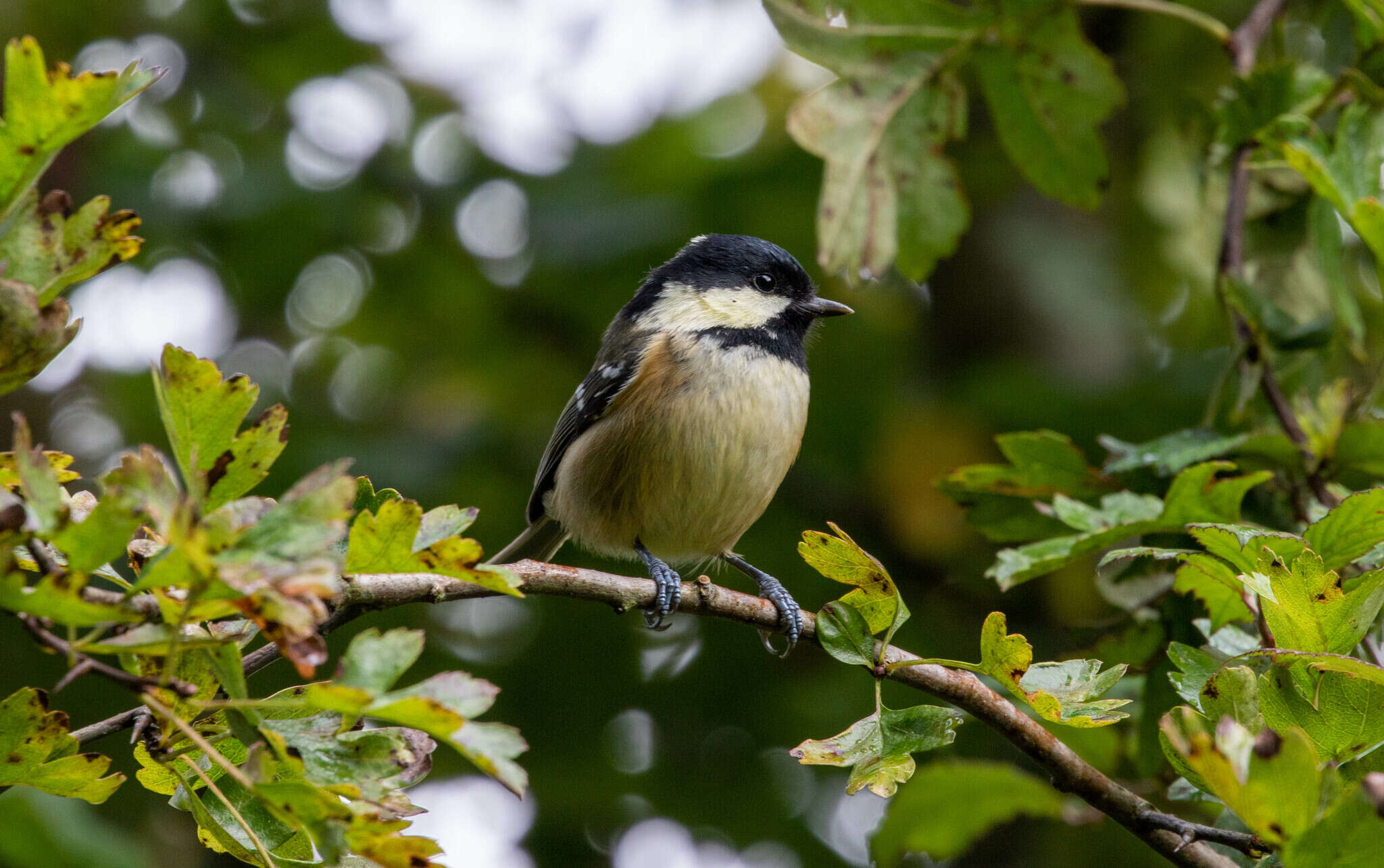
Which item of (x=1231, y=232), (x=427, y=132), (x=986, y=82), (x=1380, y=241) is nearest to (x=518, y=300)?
(x=427, y=132)

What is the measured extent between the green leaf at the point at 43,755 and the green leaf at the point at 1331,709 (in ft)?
4.88

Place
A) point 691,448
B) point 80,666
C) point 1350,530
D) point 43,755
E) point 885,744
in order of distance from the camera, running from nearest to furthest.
→ point 80,666
point 43,755
point 885,744
point 1350,530
point 691,448

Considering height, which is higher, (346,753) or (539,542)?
(346,753)

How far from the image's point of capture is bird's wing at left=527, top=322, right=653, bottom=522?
355cm

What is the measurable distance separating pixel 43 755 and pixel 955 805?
6.32 ft

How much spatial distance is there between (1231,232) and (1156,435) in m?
1.27

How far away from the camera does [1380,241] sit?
2.14m

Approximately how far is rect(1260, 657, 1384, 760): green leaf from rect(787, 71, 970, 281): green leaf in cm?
144

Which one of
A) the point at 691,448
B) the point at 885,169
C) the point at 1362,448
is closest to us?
the point at 1362,448

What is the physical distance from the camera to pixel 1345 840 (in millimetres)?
1176

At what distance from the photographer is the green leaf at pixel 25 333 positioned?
47.9 inches

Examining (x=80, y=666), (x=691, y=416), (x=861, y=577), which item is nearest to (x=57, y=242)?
(x=80, y=666)

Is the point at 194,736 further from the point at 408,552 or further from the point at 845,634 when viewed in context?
the point at 845,634

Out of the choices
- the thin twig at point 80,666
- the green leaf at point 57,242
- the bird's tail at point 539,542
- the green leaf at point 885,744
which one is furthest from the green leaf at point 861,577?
the bird's tail at point 539,542
